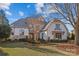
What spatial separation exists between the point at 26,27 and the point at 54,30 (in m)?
0.22

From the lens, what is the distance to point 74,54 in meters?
1.42

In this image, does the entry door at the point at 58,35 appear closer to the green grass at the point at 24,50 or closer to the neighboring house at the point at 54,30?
the neighboring house at the point at 54,30

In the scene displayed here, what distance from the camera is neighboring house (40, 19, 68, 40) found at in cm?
142

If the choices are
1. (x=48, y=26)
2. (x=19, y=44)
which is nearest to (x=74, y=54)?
(x=48, y=26)

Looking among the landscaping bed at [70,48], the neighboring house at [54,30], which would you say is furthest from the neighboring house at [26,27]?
the landscaping bed at [70,48]

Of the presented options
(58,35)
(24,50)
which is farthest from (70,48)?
(24,50)

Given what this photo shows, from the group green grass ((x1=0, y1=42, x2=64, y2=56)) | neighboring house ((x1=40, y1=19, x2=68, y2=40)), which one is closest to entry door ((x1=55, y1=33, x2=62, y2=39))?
neighboring house ((x1=40, y1=19, x2=68, y2=40))

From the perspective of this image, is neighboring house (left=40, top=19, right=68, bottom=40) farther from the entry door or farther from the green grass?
the green grass

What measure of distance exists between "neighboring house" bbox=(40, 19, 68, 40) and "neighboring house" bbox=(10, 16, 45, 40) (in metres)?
0.05

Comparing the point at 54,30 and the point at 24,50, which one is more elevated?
the point at 54,30

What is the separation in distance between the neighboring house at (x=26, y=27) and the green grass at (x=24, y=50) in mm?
65

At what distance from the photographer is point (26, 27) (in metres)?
1.42

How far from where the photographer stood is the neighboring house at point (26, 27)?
1.41 metres

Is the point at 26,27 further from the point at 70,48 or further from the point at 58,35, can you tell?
the point at 70,48
